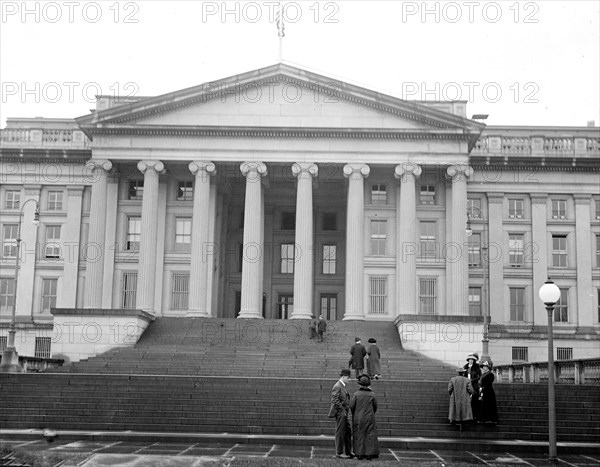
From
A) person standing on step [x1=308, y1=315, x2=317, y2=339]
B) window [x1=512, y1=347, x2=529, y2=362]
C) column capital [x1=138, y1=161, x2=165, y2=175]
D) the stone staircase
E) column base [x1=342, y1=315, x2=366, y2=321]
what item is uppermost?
column capital [x1=138, y1=161, x2=165, y2=175]

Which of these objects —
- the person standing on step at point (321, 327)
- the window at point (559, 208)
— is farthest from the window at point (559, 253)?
the person standing on step at point (321, 327)

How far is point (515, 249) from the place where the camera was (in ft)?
192

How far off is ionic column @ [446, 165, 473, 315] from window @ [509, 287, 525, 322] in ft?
22.4

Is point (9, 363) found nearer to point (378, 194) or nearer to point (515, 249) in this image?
point (378, 194)

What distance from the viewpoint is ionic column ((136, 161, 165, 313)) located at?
51.9 metres

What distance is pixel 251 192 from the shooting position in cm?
5234

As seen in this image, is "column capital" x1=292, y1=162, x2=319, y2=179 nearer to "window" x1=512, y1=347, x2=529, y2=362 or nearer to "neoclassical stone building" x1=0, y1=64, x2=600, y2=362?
"neoclassical stone building" x1=0, y1=64, x2=600, y2=362

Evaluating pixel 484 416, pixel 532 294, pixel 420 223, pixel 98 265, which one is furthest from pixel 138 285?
pixel 484 416

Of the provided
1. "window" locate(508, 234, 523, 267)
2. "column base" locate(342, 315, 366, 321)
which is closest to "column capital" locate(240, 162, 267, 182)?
"column base" locate(342, 315, 366, 321)

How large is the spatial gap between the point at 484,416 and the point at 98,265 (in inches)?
1215

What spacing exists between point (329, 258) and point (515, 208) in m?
13.0

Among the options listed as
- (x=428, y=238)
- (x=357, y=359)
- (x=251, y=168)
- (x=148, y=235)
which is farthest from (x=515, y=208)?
(x=357, y=359)

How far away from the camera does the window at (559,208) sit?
193 ft

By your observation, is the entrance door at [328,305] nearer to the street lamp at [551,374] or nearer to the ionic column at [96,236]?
the ionic column at [96,236]
